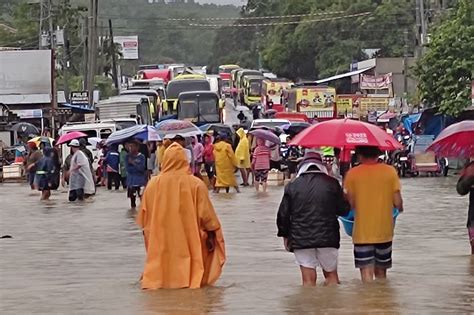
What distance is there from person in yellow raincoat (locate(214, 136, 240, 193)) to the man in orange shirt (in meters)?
18.2

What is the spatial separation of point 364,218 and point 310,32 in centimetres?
9127

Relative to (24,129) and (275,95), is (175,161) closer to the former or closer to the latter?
(24,129)

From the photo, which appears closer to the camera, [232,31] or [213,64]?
[232,31]

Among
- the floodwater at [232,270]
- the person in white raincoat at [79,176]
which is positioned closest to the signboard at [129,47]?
the person in white raincoat at [79,176]

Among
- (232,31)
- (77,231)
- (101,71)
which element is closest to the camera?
(77,231)

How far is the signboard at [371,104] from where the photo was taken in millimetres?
67375

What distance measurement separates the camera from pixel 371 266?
42.4 feet

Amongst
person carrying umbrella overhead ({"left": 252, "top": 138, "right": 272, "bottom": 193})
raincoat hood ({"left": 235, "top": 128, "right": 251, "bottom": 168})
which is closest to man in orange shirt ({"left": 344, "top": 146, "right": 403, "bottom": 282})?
person carrying umbrella overhead ({"left": 252, "top": 138, "right": 272, "bottom": 193})

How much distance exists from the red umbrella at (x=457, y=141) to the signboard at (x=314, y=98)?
5146 cm

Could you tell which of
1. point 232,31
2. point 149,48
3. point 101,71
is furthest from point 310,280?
point 149,48

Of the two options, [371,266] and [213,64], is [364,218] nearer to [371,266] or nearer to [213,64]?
[371,266]

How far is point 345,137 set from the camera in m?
12.9

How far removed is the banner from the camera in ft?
246

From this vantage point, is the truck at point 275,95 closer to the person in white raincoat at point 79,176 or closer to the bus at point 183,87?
the bus at point 183,87
